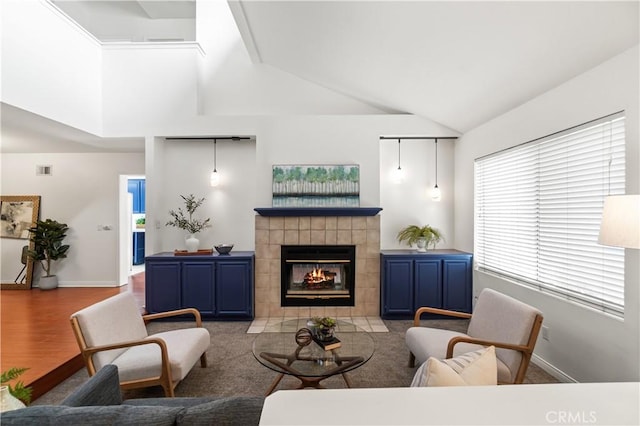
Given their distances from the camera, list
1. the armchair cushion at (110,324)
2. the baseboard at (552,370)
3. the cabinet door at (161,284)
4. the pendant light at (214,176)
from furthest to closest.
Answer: the pendant light at (214,176)
the cabinet door at (161,284)
the baseboard at (552,370)
the armchair cushion at (110,324)

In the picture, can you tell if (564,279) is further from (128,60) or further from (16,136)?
(16,136)

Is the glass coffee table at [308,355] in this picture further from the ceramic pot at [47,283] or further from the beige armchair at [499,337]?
the ceramic pot at [47,283]

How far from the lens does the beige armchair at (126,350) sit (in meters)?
2.20

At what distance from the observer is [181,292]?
13.6 ft

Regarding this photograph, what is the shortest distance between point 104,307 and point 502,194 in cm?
410

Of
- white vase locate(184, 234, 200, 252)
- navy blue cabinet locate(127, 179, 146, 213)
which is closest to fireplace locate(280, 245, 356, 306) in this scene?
white vase locate(184, 234, 200, 252)

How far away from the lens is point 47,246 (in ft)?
17.0

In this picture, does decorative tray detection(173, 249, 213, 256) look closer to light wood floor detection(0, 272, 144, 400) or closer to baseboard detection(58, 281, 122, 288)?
light wood floor detection(0, 272, 144, 400)

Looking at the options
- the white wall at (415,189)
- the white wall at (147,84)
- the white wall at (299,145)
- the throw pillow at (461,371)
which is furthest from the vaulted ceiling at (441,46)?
the throw pillow at (461,371)

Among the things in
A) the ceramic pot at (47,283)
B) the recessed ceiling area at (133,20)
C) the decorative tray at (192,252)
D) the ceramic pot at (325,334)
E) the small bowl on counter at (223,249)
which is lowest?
the ceramic pot at (47,283)

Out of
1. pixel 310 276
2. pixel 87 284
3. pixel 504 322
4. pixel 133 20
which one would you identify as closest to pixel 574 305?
pixel 504 322

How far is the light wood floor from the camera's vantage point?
2.67 meters

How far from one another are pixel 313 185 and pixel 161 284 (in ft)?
7.91

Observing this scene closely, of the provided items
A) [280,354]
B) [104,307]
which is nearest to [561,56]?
[280,354]
